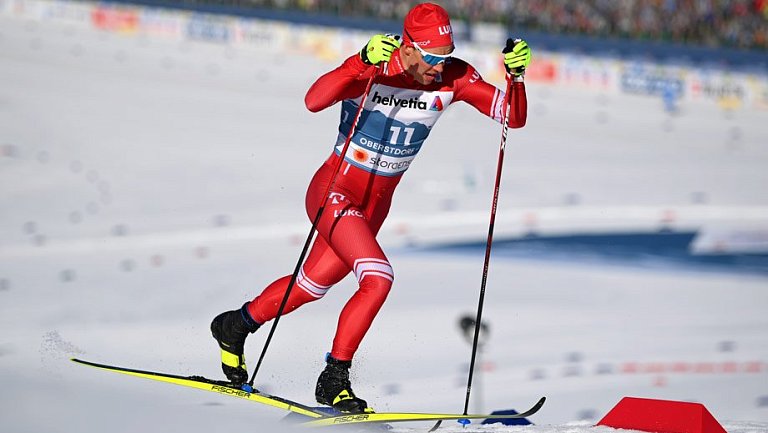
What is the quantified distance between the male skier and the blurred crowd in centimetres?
1317

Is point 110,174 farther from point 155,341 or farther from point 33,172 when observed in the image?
point 155,341

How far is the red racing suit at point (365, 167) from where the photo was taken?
192 inches

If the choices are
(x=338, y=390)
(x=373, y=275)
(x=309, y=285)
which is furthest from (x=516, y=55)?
(x=338, y=390)

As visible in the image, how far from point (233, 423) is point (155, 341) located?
11.6 feet

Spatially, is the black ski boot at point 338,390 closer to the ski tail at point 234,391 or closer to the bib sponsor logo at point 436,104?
the ski tail at point 234,391

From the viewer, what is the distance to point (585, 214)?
41.5 feet

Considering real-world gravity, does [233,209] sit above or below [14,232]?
above

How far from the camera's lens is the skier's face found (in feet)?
15.9

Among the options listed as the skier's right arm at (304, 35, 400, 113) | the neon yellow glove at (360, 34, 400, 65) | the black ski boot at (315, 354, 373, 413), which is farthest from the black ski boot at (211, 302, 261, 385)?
the neon yellow glove at (360, 34, 400, 65)

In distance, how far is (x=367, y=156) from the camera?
5172mm

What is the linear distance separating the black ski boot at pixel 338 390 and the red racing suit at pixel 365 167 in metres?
0.05

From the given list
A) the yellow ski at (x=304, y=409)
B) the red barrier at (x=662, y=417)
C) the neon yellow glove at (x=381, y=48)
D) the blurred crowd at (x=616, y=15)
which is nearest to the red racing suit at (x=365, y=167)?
the neon yellow glove at (x=381, y=48)

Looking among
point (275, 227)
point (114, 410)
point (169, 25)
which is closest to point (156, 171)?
point (275, 227)

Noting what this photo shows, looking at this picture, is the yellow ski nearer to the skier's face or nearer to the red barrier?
the red barrier
